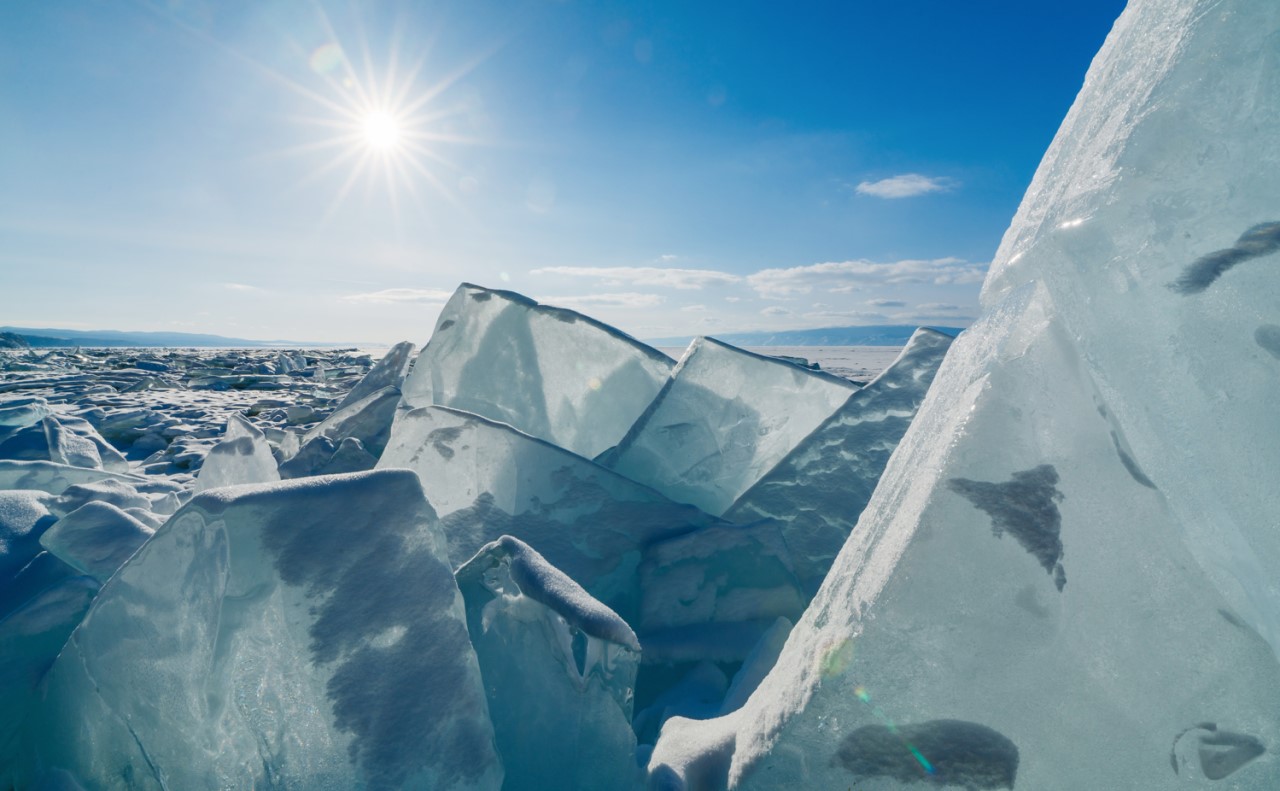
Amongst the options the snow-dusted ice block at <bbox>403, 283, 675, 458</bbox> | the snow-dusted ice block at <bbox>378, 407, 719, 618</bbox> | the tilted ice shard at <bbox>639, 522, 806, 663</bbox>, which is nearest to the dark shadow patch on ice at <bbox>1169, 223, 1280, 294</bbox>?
the tilted ice shard at <bbox>639, 522, 806, 663</bbox>

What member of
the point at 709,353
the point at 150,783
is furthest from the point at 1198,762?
the point at 709,353

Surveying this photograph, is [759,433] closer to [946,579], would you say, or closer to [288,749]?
[946,579]

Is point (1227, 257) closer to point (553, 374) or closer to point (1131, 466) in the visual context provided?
point (1131, 466)

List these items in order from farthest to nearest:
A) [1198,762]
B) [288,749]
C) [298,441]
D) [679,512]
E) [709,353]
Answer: [298,441], [709,353], [679,512], [288,749], [1198,762]

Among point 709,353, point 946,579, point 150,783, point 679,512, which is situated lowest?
point 150,783

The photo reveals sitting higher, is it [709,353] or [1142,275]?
[1142,275]

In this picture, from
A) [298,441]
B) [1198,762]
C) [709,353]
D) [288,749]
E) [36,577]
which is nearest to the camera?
[1198,762]
